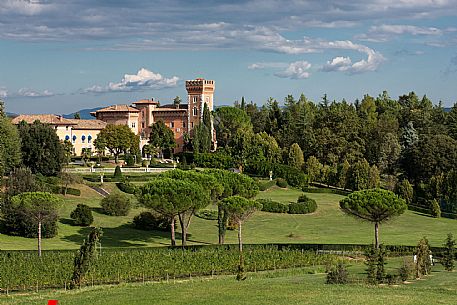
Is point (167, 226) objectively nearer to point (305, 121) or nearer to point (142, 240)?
point (142, 240)

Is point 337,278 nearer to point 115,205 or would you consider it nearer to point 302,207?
point 115,205

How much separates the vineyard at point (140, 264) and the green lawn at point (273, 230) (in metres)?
6.66

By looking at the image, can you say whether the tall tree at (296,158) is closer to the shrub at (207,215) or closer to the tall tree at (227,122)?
the tall tree at (227,122)

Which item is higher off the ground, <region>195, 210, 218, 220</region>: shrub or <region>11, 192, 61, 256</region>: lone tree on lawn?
<region>11, 192, 61, 256</region>: lone tree on lawn

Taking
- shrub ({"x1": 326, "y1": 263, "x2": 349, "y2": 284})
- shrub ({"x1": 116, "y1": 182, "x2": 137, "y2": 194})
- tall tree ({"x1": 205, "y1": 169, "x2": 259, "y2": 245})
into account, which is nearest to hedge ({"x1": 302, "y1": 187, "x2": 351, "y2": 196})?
shrub ({"x1": 116, "y1": 182, "x2": 137, "y2": 194})

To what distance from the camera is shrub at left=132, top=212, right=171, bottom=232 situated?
54844 millimetres

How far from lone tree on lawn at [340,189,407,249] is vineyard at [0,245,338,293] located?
3.64m

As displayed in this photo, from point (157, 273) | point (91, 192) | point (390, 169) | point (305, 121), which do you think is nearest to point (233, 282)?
point (157, 273)

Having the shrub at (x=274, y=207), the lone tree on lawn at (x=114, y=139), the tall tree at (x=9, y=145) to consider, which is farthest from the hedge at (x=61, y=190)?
the lone tree on lawn at (x=114, y=139)

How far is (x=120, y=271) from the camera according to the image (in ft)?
120

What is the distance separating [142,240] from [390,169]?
49790 millimetres

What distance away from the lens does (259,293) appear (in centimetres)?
2711

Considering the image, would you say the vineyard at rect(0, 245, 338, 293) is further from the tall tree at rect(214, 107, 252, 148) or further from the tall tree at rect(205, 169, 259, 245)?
the tall tree at rect(214, 107, 252, 148)

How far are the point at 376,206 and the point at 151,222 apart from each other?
1857 cm
